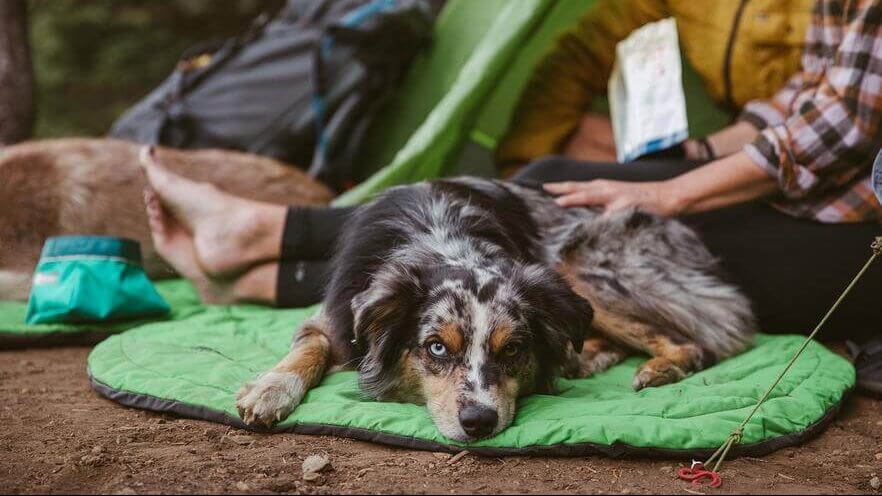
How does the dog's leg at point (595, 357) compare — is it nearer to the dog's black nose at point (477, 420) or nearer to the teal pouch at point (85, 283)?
the dog's black nose at point (477, 420)

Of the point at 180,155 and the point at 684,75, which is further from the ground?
the point at 684,75

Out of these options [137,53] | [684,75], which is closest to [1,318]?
[684,75]

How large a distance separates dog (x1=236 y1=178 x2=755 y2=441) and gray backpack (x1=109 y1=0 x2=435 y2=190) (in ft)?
6.94

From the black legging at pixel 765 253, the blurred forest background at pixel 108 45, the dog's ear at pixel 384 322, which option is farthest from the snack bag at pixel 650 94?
the blurred forest background at pixel 108 45

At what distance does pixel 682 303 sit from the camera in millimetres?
3449

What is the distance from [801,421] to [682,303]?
2.85 ft

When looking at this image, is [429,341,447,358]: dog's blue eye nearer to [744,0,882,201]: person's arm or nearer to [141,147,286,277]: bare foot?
[141,147,286,277]: bare foot

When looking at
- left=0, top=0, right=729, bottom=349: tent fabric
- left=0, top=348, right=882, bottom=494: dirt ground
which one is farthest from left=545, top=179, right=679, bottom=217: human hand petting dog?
left=0, top=348, right=882, bottom=494: dirt ground

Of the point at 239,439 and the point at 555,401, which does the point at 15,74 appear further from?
the point at 555,401

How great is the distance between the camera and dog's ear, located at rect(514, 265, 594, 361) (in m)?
2.74

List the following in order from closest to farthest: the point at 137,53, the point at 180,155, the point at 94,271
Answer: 1. the point at 94,271
2. the point at 180,155
3. the point at 137,53

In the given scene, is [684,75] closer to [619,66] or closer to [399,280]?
[619,66]

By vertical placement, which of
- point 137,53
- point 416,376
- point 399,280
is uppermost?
point 399,280

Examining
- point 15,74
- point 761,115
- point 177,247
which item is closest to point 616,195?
point 761,115
